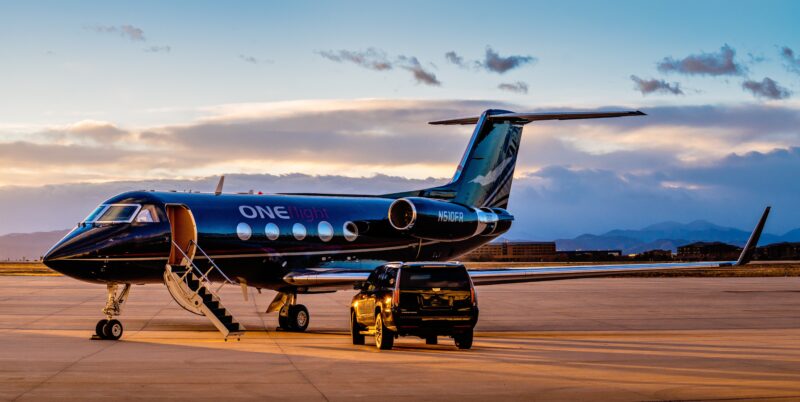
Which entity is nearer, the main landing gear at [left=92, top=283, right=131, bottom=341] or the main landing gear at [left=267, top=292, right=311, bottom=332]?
the main landing gear at [left=92, top=283, right=131, bottom=341]

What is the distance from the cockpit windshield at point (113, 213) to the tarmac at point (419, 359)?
112 inches

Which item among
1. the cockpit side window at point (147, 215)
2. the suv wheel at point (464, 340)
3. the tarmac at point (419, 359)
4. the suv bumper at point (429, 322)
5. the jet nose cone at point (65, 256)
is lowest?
the tarmac at point (419, 359)

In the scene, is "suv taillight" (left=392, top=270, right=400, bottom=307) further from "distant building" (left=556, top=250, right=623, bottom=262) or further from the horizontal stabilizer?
"distant building" (left=556, top=250, right=623, bottom=262)

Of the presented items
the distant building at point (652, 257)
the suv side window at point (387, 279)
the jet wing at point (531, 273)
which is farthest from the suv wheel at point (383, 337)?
the distant building at point (652, 257)

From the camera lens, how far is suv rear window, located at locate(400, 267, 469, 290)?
833 inches

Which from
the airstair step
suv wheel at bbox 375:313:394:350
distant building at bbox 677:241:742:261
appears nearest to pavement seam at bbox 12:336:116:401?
the airstair step

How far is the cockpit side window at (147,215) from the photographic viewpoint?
82.8ft

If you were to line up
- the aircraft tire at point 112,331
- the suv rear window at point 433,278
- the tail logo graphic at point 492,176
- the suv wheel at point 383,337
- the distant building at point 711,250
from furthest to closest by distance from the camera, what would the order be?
the distant building at point 711,250 < the tail logo graphic at point 492,176 < the aircraft tire at point 112,331 < the suv wheel at point 383,337 < the suv rear window at point 433,278

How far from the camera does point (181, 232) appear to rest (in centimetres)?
2670

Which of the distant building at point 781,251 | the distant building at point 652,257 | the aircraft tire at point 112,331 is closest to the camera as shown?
the aircraft tire at point 112,331

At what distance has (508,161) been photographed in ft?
117

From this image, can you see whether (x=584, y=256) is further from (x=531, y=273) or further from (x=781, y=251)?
(x=531, y=273)

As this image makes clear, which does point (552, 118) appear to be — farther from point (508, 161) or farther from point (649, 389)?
point (649, 389)

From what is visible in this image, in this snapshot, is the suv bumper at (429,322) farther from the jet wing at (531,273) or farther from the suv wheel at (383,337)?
the jet wing at (531,273)
